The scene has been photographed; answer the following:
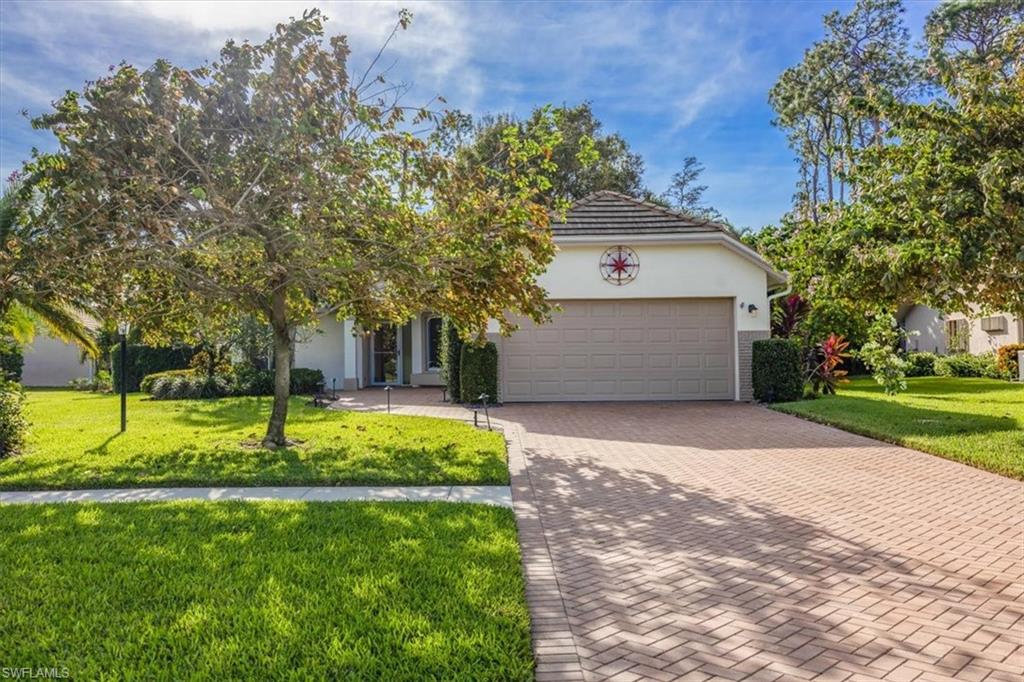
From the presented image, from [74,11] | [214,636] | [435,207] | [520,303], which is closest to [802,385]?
[520,303]

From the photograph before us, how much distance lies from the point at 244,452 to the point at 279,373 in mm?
1415

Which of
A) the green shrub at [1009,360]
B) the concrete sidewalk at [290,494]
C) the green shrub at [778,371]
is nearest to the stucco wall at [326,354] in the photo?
the green shrub at [778,371]

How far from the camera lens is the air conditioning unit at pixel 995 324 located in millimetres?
22484

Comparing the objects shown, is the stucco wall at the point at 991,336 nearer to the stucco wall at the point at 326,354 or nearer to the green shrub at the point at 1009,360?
the green shrub at the point at 1009,360

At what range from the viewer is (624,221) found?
1664 cm

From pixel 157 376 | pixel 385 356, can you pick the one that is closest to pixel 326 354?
pixel 385 356

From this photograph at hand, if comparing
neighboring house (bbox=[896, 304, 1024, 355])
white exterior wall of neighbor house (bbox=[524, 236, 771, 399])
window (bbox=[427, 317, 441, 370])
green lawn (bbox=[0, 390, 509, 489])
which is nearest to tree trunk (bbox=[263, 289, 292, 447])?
green lawn (bbox=[0, 390, 509, 489])

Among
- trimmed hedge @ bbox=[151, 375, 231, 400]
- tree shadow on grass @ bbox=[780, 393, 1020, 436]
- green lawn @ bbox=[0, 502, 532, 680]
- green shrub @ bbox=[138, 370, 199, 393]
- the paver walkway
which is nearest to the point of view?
green lawn @ bbox=[0, 502, 532, 680]

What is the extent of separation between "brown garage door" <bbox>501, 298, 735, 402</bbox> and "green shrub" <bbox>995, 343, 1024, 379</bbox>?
11895mm

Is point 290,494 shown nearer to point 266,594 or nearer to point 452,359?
point 266,594

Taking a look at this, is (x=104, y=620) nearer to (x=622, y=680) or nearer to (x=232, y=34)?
(x=622, y=680)

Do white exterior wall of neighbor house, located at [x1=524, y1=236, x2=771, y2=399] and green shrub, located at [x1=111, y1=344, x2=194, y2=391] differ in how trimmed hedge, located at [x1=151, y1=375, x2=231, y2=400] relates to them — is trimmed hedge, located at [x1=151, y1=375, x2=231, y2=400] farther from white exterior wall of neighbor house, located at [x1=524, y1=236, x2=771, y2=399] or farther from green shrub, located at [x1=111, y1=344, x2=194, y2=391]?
white exterior wall of neighbor house, located at [x1=524, y1=236, x2=771, y2=399]

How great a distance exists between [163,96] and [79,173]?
1.45 m

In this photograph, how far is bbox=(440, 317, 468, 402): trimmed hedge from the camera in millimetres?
16875
